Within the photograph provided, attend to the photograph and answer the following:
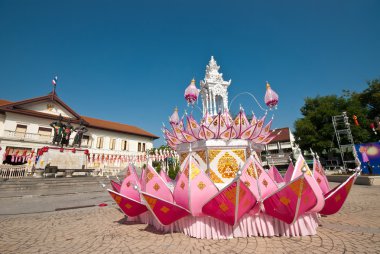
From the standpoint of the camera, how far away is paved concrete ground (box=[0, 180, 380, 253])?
3.17m

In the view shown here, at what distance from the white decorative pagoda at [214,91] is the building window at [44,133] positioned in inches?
1139

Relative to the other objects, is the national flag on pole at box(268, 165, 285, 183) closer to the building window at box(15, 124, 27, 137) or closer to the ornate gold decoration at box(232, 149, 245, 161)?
the ornate gold decoration at box(232, 149, 245, 161)

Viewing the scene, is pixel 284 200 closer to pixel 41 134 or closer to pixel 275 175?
pixel 275 175

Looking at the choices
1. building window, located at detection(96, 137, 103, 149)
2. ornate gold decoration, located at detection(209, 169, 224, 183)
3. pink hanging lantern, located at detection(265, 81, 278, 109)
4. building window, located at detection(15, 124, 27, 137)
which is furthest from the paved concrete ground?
building window, located at detection(96, 137, 103, 149)

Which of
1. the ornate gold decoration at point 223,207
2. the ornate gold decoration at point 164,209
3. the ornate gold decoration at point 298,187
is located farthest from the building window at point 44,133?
the ornate gold decoration at point 298,187

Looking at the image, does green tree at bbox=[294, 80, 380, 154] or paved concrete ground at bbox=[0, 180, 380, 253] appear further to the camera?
green tree at bbox=[294, 80, 380, 154]

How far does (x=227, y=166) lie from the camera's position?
5.41 metres

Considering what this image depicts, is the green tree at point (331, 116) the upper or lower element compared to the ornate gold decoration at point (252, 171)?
upper

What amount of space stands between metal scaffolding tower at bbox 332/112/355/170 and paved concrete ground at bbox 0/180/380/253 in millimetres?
16211

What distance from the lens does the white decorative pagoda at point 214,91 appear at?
28.4 feet

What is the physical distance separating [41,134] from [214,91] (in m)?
29.8

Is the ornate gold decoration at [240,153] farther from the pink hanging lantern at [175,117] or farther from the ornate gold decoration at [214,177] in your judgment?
the pink hanging lantern at [175,117]

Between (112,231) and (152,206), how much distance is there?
1.59 m

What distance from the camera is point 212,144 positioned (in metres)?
5.49
